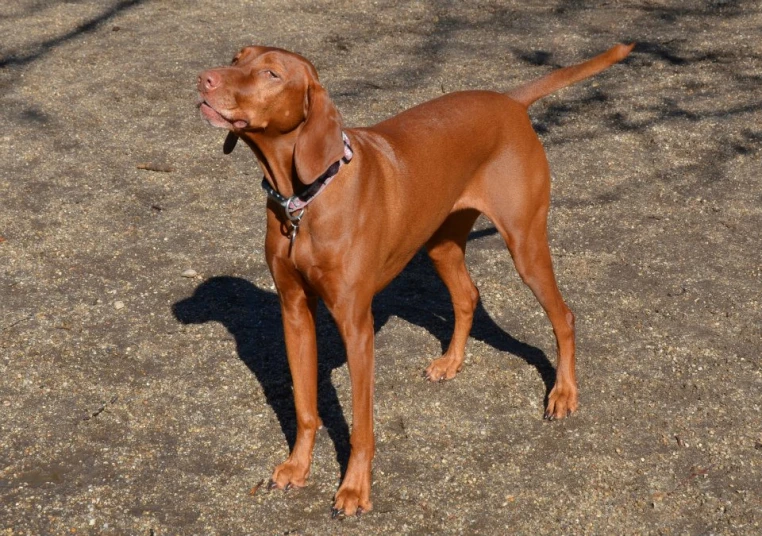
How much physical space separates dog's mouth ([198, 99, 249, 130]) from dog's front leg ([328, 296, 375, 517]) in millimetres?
838

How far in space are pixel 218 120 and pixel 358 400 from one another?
4.22 feet

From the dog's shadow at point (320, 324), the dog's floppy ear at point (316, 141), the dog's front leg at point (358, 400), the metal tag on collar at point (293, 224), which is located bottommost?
the dog's shadow at point (320, 324)

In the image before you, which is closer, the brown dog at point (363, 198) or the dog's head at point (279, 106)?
the dog's head at point (279, 106)

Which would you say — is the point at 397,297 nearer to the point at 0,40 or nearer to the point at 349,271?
the point at 349,271

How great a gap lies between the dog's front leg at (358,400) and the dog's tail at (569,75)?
4.65 ft

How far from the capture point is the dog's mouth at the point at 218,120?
387 cm

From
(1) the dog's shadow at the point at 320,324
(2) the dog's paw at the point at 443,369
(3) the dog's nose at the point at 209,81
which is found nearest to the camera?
(3) the dog's nose at the point at 209,81

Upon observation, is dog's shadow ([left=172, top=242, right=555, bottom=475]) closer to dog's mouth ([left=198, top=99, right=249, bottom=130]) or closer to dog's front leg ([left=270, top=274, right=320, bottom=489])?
dog's front leg ([left=270, top=274, right=320, bottom=489])

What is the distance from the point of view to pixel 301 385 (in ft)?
15.0

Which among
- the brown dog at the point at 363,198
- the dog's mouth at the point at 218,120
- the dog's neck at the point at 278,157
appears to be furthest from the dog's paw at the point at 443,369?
the dog's mouth at the point at 218,120

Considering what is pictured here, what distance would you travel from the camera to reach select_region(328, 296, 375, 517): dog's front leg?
4.29m

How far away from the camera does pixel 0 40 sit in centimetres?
958

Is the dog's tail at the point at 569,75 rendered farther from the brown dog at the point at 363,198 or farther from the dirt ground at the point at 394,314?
the dirt ground at the point at 394,314

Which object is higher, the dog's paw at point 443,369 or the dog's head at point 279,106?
the dog's head at point 279,106
